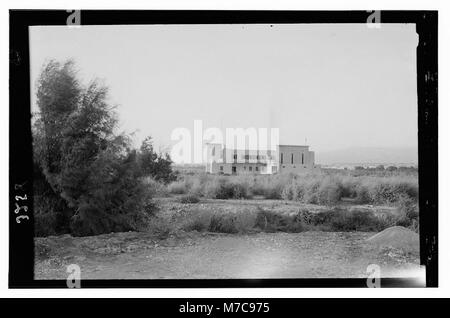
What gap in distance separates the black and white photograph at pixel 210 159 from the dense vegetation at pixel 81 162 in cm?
1

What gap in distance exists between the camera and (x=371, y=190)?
16.9ft

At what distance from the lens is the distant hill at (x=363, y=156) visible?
4.90 meters

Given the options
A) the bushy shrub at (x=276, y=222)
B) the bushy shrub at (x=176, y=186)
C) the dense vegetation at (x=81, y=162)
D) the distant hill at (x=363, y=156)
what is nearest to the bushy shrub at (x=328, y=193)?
the distant hill at (x=363, y=156)

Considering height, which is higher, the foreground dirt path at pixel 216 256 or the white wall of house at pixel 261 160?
the white wall of house at pixel 261 160

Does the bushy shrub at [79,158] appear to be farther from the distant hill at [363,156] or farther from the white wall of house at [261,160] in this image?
the distant hill at [363,156]

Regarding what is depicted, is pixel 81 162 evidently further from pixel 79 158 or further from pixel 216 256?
pixel 216 256

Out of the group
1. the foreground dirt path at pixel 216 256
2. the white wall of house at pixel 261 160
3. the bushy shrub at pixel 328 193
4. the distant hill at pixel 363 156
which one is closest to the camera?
the foreground dirt path at pixel 216 256

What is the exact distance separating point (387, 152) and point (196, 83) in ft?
7.19

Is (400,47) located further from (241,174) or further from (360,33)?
(241,174)

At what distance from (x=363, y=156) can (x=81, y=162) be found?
3.06 metres

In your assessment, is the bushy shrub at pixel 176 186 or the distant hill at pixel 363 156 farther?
the bushy shrub at pixel 176 186
